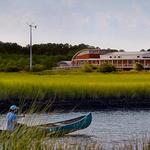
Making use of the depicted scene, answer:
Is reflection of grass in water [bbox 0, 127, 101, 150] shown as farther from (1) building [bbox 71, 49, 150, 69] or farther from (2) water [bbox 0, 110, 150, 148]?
(1) building [bbox 71, 49, 150, 69]

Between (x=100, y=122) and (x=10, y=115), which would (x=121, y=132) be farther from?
(x=10, y=115)

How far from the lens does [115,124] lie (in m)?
41.5

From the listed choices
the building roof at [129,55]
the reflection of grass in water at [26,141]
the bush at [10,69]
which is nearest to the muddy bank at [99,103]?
the reflection of grass in water at [26,141]

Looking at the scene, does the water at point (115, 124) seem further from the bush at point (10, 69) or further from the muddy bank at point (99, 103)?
the bush at point (10, 69)

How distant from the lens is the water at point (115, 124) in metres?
32.3

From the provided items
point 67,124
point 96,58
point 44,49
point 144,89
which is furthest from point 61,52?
point 67,124

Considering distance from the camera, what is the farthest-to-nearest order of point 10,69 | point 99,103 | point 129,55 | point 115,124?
point 129,55 < point 10,69 < point 99,103 < point 115,124

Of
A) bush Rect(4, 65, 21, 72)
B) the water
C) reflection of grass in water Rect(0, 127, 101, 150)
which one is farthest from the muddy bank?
bush Rect(4, 65, 21, 72)

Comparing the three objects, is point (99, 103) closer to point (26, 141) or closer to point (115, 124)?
point (115, 124)

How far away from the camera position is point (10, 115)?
24.2m

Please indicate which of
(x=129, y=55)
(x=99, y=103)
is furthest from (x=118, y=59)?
(x=99, y=103)

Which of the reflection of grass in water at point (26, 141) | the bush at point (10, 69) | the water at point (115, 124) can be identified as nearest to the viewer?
the reflection of grass in water at point (26, 141)

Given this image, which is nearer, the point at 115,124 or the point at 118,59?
the point at 115,124

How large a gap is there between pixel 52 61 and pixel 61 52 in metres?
27.3
